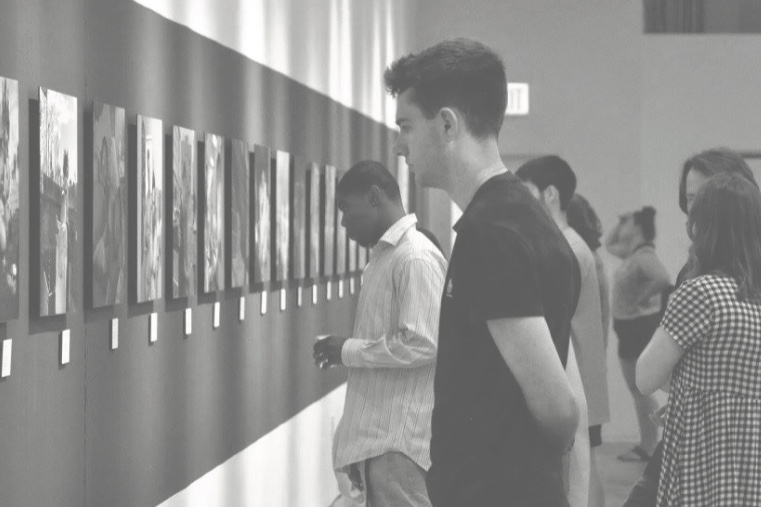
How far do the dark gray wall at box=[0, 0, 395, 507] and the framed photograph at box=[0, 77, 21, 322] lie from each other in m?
0.08

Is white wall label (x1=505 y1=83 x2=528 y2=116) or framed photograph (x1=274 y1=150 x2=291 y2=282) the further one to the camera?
white wall label (x1=505 y1=83 x2=528 y2=116)

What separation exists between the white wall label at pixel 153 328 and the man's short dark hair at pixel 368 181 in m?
0.85

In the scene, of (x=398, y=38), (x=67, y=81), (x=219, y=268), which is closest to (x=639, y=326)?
(x=398, y=38)

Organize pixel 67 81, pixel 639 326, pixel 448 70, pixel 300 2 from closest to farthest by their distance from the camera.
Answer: pixel 448 70 → pixel 67 81 → pixel 300 2 → pixel 639 326

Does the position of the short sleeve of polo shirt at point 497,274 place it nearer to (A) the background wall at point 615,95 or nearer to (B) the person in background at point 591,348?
(B) the person in background at point 591,348

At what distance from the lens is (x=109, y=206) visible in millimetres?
4336

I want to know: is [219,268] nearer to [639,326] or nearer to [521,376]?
[521,376]

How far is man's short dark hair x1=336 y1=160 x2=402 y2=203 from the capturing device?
4.93 meters

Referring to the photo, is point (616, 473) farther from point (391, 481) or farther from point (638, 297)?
point (391, 481)

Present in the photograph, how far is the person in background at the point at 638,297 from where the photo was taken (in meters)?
11.6

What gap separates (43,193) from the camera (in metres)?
3.75

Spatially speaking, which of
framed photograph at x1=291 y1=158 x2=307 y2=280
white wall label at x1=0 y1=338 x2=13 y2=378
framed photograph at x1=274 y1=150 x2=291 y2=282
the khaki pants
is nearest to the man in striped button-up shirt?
the khaki pants

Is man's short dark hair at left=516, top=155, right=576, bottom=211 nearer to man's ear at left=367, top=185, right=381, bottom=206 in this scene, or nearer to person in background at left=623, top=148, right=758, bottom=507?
man's ear at left=367, top=185, right=381, bottom=206

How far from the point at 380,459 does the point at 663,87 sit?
10.6 meters
